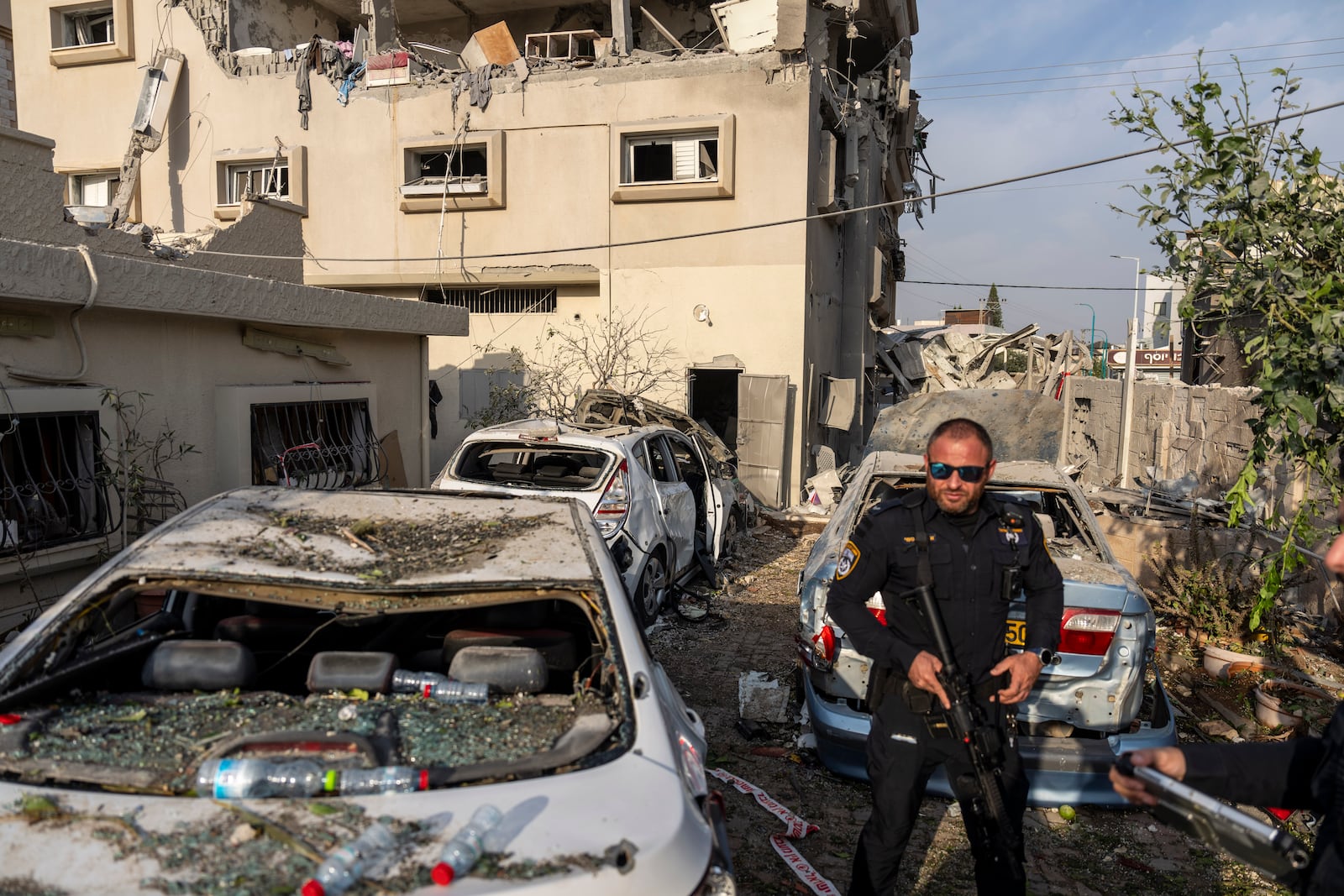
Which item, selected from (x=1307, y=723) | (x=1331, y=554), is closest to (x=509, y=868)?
(x=1331, y=554)

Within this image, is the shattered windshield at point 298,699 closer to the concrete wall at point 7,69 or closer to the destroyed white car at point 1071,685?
the destroyed white car at point 1071,685

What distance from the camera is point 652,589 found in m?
7.02

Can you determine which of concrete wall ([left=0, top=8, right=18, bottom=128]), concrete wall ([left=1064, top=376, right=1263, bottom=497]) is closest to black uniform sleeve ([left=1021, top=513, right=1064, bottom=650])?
concrete wall ([left=1064, top=376, right=1263, bottom=497])

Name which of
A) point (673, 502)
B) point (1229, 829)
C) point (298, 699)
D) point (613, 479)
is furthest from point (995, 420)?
point (298, 699)

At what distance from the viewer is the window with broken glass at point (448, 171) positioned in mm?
13672

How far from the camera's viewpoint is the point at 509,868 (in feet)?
5.96

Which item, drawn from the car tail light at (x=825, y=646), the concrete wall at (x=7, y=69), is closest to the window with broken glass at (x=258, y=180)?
the concrete wall at (x=7, y=69)

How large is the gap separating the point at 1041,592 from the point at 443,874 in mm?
2127

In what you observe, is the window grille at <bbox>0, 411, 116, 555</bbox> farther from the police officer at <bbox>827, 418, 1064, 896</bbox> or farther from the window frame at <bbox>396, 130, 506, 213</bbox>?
the window frame at <bbox>396, 130, 506, 213</bbox>

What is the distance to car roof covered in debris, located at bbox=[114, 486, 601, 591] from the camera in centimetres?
265

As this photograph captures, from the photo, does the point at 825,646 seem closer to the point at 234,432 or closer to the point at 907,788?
the point at 907,788

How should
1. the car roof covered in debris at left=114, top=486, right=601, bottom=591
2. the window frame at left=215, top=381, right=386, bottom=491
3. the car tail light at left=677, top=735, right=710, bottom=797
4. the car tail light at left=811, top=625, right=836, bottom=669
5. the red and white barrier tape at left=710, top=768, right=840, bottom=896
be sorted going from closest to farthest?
the car tail light at left=677, top=735, right=710, bottom=797
the car roof covered in debris at left=114, top=486, right=601, bottom=591
the red and white barrier tape at left=710, top=768, right=840, bottom=896
the car tail light at left=811, top=625, right=836, bottom=669
the window frame at left=215, top=381, right=386, bottom=491

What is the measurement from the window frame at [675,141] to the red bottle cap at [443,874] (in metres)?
11.9

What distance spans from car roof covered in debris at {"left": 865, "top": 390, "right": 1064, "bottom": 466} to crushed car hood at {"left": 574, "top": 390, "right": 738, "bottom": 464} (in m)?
2.32
